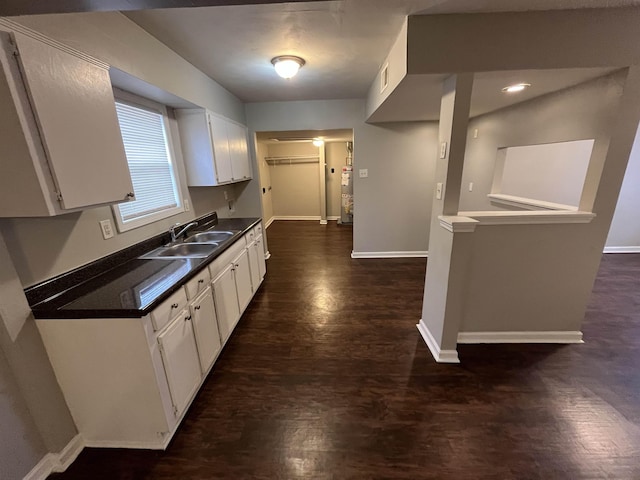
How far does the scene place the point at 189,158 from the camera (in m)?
2.72

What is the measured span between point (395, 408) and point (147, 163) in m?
2.75

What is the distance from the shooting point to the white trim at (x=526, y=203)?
2346 millimetres

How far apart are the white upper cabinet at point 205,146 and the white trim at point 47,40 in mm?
1195

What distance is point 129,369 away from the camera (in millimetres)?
1377

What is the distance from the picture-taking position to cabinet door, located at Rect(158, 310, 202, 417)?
4.82ft

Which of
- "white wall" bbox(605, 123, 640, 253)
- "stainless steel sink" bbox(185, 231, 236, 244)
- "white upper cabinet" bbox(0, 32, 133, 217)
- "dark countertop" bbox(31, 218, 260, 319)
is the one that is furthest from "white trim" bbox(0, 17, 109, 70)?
"white wall" bbox(605, 123, 640, 253)

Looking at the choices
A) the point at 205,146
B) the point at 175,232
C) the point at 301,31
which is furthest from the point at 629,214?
the point at 175,232

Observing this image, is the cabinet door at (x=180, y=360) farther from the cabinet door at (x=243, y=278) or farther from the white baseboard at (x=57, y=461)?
the cabinet door at (x=243, y=278)

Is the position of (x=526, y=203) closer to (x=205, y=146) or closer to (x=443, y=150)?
(x=443, y=150)

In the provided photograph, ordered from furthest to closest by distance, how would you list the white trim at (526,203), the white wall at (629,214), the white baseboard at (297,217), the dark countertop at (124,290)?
1. the white baseboard at (297,217)
2. the white wall at (629,214)
3. the white trim at (526,203)
4. the dark countertop at (124,290)

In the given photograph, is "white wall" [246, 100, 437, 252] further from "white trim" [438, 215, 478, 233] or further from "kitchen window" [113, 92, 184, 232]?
"white trim" [438, 215, 478, 233]

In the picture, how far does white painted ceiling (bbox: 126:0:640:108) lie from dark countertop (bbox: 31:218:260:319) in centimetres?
158

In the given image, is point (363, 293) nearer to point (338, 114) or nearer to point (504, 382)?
point (504, 382)

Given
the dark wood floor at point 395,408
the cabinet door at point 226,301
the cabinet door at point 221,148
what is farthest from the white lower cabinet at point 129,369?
the cabinet door at point 221,148
